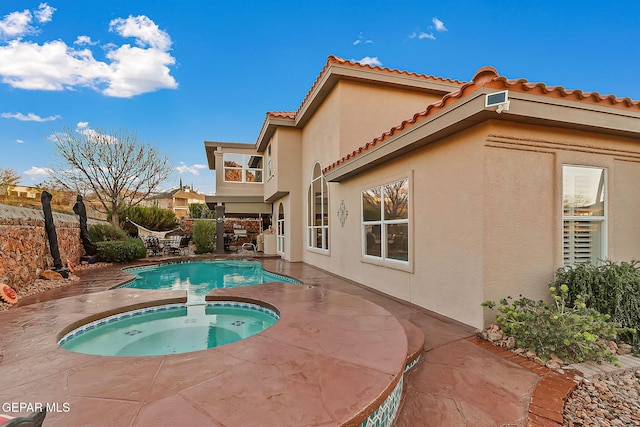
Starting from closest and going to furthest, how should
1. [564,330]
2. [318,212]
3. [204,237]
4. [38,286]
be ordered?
[564,330]
[38,286]
[318,212]
[204,237]

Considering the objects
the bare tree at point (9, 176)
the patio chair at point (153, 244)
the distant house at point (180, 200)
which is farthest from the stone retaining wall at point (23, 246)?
the distant house at point (180, 200)

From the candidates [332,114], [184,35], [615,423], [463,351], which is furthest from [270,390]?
[184,35]

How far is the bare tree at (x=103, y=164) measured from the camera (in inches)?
844

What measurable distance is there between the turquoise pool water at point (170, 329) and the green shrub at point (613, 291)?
5.35m

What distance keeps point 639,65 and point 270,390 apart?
2063cm

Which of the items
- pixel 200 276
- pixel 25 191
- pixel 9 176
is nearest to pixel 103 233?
pixel 200 276

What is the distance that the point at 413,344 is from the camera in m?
4.54

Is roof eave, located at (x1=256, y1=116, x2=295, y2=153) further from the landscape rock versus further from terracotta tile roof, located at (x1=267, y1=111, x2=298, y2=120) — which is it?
the landscape rock

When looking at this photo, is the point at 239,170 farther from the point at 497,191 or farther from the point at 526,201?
the point at 526,201

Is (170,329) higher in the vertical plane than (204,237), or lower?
lower

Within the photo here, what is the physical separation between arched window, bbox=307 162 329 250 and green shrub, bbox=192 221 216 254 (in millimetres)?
8535

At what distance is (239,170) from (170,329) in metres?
18.2

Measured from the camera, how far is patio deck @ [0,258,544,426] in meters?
2.55

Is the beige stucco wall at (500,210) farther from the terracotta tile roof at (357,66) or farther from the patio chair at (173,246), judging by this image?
the patio chair at (173,246)
